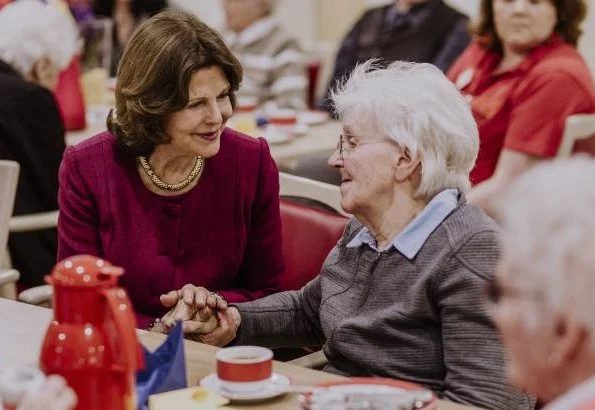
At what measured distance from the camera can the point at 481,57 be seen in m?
4.04

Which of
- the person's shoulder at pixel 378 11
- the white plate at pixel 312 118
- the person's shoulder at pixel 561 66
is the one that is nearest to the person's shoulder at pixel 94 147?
the person's shoulder at pixel 561 66

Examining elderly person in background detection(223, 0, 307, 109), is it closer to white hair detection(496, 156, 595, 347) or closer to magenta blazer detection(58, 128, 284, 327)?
magenta blazer detection(58, 128, 284, 327)

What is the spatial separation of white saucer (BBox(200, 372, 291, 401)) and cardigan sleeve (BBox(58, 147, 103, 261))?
2.52 feet

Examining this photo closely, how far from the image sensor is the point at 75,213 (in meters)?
2.55

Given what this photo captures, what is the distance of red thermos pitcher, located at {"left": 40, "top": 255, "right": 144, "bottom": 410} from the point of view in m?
1.57

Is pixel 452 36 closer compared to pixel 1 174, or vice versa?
pixel 1 174

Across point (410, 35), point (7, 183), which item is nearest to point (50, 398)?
point (7, 183)

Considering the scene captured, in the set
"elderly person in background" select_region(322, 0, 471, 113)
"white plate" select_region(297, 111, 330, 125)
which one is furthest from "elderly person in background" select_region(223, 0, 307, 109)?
"white plate" select_region(297, 111, 330, 125)

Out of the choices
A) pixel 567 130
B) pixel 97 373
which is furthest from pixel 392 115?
pixel 567 130

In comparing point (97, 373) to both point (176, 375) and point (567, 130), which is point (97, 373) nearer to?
point (176, 375)

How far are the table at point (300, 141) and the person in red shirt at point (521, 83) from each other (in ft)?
1.74

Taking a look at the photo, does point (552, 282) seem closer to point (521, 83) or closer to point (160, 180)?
point (160, 180)

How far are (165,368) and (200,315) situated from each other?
50cm

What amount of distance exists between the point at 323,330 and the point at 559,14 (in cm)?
202
